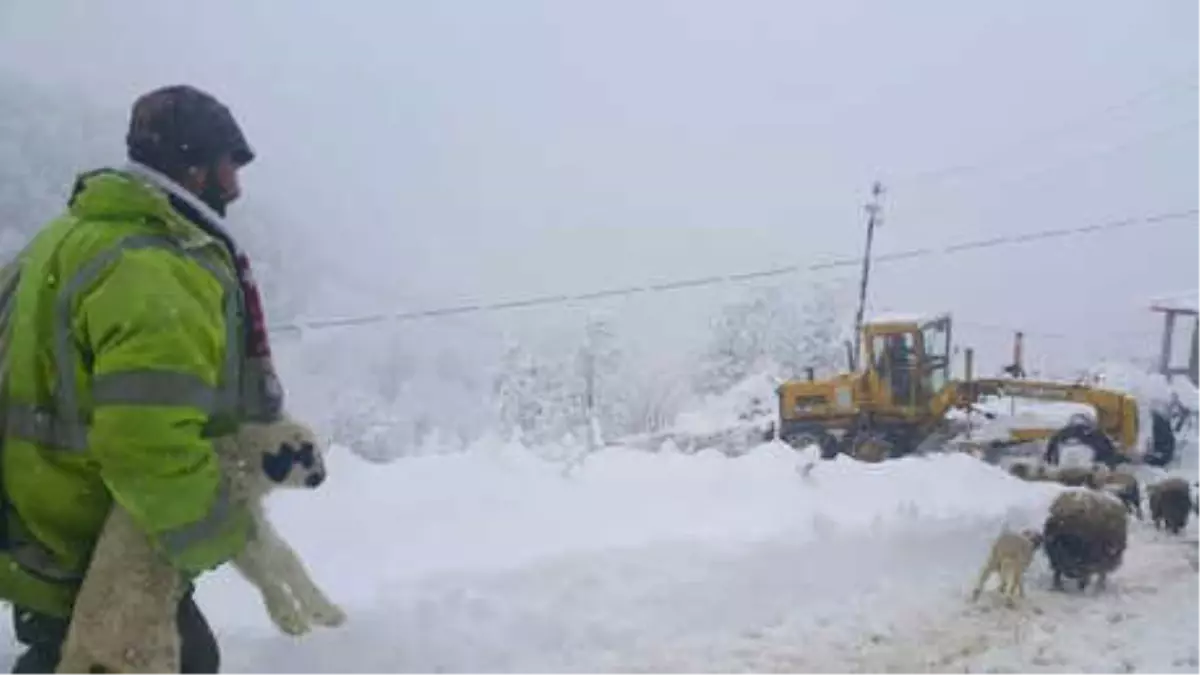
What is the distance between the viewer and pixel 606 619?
18.4ft

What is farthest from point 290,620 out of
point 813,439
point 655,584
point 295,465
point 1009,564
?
point 813,439

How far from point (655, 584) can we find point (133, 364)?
415cm

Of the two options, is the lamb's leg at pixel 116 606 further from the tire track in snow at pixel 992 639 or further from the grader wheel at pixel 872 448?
the grader wheel at pixel 872 448

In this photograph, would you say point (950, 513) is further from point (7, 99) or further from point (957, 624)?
point (7, 99)

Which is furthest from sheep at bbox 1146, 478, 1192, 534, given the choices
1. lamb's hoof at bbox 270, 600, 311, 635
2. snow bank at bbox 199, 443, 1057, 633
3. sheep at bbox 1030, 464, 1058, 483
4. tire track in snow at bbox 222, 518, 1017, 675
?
lamb's hoof at bbox 270, 600, 311, 635

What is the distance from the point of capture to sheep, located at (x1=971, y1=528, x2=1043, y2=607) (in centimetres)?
732

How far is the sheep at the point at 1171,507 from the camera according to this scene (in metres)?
12.0

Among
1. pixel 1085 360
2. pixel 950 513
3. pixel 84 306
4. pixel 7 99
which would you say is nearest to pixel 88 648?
pixel 84 306

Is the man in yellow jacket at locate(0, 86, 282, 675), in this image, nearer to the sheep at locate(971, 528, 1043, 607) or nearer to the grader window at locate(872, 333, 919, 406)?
the sheep at locate(971, 528, 1043, 607)

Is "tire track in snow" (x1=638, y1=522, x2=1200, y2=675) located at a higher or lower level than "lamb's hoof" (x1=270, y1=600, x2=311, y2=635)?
lower

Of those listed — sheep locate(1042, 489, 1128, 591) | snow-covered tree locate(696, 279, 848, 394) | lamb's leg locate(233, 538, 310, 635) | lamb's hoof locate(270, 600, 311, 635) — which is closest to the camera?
lamb's leg locate(233, 538, 310, 635)

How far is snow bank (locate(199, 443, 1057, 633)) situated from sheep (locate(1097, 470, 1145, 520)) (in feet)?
13.2

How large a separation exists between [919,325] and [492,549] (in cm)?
1551

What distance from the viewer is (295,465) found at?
8.31ft
